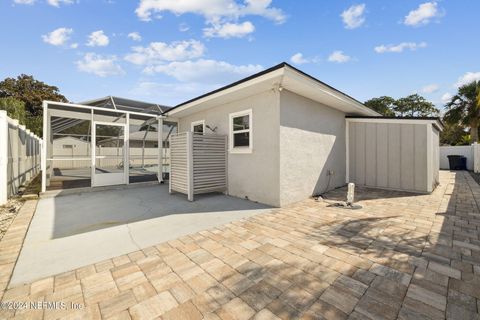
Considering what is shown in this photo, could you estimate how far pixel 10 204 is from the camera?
5.27 meters

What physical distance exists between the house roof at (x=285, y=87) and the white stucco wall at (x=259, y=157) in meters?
0.35

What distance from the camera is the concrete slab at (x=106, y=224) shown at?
2.65 meters

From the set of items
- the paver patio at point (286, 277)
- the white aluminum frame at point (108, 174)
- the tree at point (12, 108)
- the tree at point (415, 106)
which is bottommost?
the paver patio at point (286, 277)

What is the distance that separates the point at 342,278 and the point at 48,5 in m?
8.66

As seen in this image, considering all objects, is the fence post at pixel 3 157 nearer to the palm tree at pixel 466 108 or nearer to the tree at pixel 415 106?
the palm tree at pixel 466 108

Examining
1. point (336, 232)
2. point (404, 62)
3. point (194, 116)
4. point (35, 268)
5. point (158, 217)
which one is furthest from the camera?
point (404, 62)

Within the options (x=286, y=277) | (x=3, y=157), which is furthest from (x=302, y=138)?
(x=3, y=157)

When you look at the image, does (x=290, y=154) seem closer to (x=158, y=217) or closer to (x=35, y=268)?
(x=158, y=217)

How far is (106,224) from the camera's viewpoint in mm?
3910

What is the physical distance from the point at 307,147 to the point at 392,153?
3163mm

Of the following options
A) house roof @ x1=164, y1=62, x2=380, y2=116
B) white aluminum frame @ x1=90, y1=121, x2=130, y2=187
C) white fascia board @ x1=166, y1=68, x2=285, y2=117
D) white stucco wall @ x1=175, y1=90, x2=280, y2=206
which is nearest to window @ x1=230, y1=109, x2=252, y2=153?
white stucco wall @ x1=175, y1=90, x2=280, y2=206

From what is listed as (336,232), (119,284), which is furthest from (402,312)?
(119,284)

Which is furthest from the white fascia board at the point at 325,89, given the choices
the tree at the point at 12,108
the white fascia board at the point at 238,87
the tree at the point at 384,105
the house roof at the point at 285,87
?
the tree at the point at 384,105

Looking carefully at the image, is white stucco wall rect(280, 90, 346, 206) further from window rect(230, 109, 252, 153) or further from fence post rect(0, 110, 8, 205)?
fence post rect(0, 110, 8, 205)
